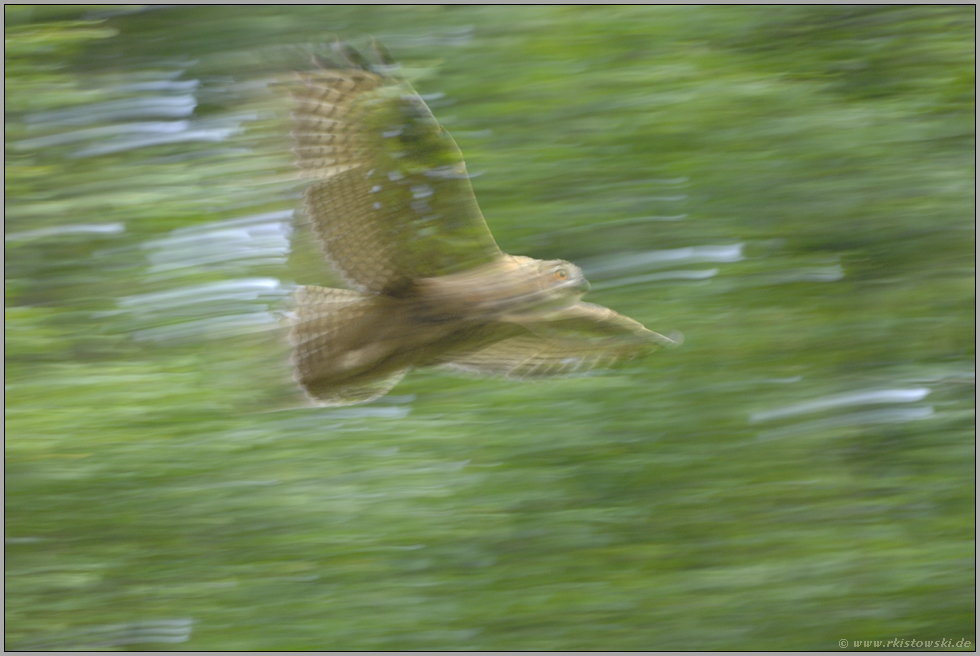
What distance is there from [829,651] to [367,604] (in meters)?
1.11

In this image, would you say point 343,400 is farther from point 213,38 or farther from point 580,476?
point 213,38

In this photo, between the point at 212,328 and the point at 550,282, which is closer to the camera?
the point at 550,282

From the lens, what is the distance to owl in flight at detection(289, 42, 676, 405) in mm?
1598

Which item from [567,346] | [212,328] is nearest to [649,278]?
[567,346]

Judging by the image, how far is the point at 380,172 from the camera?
1.62 m

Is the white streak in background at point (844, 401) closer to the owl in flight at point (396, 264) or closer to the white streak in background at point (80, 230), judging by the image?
the owl in flight at point (396, 264)

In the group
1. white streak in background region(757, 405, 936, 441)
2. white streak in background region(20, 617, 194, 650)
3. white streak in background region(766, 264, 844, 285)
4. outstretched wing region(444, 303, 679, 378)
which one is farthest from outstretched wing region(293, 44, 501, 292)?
white streak in background region(20, 617, 194, 650)

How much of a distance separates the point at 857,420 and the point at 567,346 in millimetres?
743

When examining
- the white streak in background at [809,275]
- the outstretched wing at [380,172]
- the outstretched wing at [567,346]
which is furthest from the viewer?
the white streak in background at [809,275]

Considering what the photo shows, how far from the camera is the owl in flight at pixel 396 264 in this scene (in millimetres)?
1598

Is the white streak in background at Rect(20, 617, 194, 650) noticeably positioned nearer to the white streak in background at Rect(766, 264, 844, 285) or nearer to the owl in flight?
the owl in flight

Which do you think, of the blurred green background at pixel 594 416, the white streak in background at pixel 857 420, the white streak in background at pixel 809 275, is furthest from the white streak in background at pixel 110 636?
the white streak in background at pixel 809 275

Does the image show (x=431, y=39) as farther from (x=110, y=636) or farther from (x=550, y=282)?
(x=110, y=636)

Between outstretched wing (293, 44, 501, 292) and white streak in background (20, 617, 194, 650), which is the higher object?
outstretched wing (293, 44, 501, 292)
